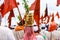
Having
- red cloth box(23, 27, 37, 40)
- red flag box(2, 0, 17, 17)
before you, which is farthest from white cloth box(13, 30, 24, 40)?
red cloth box(23, 27, 37, 40)

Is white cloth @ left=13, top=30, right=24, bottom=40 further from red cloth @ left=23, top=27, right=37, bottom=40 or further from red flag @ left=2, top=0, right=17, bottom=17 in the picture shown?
red cloth @ left=23, top=27, right=37, bottom=40

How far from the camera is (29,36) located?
2.24 feet

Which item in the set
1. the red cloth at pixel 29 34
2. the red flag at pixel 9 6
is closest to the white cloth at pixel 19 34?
the red flag at pixel 9 6

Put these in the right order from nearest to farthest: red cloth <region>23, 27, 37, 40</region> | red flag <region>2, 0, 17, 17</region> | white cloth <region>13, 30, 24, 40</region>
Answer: red cloth <region>23, 27, 37, 40</region>, red flag <region>2, 0, 17, 17</region>, white cloth <region>13, 30, 24, 40</region>

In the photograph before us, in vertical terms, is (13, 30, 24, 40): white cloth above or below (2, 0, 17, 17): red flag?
below

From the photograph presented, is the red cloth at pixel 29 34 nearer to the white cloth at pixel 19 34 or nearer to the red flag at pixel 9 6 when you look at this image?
the red flag at pixel 9 6

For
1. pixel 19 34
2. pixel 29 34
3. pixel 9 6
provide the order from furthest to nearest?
pixel 19 34, pixel 9 6, pixel 29 34

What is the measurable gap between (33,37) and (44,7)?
89.0 inches

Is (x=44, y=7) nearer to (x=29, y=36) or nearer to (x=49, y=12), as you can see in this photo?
(x=49, y=12)

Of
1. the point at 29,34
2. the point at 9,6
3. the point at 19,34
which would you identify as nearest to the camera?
the point at 29,34

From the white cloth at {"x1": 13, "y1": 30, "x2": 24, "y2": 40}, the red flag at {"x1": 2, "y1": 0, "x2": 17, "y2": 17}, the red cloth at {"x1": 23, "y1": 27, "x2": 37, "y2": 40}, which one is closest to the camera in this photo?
the red cloth at {"x1": 23, "y1": 27, "x2": 37, "y2": 40}

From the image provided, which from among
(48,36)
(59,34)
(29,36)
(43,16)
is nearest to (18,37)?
(48,36)

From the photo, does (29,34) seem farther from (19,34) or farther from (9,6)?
(19,34)

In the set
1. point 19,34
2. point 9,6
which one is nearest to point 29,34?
point 9,6
